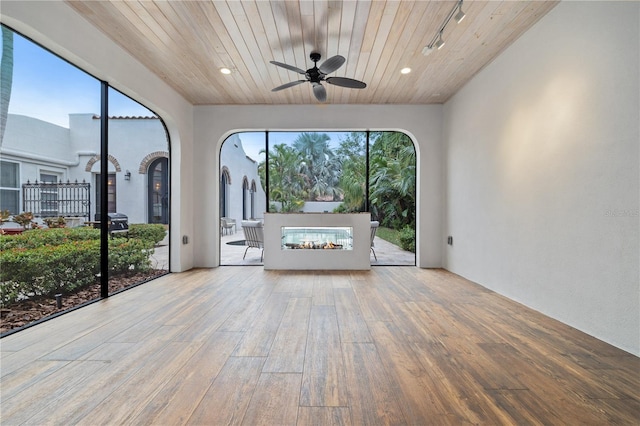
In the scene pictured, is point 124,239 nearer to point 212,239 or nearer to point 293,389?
point 212,239

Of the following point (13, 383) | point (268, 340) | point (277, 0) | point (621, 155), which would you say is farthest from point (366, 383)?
point (277, 0)

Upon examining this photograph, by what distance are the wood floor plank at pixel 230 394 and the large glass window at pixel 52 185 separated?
2.21 m

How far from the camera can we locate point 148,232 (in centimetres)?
565

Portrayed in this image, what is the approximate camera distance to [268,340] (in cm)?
224

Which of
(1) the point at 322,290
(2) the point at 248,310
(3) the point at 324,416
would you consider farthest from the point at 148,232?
(3) the point at 324,416

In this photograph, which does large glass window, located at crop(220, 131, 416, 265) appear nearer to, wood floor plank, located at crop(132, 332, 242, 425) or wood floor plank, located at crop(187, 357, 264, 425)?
wood floor plank, located at crop(132, 332, 242, 425)

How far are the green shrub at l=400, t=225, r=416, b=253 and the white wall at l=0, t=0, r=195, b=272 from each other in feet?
15.7

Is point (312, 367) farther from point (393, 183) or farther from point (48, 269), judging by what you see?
point (393, 183)

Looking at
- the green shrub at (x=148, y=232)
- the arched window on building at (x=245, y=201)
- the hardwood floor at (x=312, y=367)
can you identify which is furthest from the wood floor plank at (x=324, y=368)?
the arched window on building at (x=245, y=201)

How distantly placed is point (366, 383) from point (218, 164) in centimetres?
460

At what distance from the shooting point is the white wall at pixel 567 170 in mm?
2113

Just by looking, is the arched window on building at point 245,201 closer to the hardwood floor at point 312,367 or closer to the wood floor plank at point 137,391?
the hardwood floor at point 312,367

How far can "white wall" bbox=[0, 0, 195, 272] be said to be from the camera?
2379 mm

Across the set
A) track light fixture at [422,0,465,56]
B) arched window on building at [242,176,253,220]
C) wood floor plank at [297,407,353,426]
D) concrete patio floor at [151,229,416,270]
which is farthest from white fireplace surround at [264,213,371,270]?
arched window on building at [242,176,253,220]
